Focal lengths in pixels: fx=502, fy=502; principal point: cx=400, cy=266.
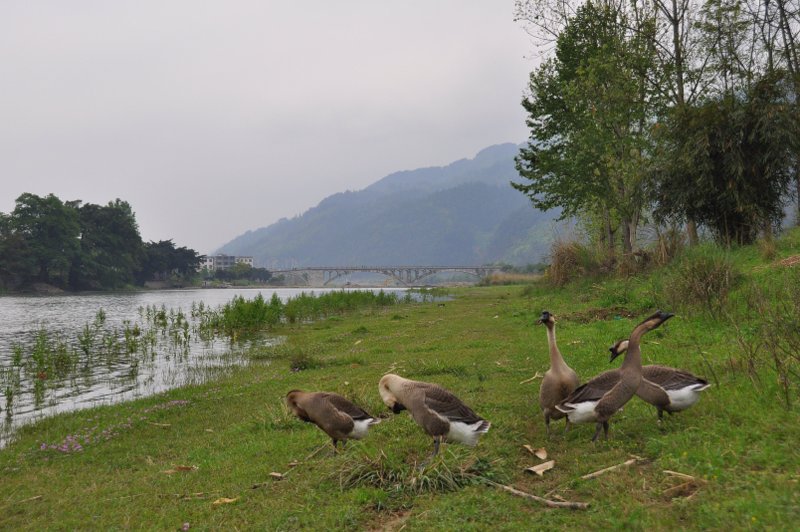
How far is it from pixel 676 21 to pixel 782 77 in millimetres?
9572

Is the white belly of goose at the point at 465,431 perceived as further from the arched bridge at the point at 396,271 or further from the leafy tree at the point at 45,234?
the arched bridge at the point at 396,271

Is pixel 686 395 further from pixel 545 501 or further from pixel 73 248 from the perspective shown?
pixel 73 248

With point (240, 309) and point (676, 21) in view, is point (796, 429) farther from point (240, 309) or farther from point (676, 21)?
point (676, 21)

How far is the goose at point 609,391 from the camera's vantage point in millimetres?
6695

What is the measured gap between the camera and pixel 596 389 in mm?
6961

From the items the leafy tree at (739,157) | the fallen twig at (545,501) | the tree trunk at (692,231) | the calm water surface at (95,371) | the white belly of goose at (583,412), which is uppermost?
the leafy tree at (739,157)

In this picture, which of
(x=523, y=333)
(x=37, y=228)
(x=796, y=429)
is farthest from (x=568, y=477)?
(x=37, y=228)

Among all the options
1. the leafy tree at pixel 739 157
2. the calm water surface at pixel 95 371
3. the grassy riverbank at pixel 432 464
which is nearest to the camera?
the grassy riverbank at pixel 432 464

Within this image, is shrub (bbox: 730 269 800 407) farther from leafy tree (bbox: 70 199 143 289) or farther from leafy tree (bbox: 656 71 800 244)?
leafy tree (bbox: 70 199 143 289)

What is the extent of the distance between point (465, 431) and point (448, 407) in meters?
0.38

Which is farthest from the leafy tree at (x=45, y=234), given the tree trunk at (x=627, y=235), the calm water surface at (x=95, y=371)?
the tree trunk at (x=627, y=235)

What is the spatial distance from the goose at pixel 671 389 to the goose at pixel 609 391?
357 mm

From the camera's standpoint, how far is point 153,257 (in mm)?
135125

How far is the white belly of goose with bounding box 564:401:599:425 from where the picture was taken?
684cm
